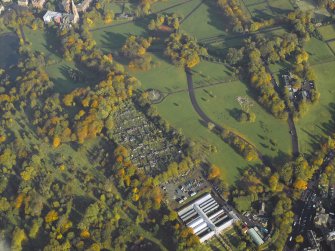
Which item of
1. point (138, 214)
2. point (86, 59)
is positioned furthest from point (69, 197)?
point (86, 59)

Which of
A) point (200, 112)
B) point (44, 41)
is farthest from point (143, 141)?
point (44, 41)

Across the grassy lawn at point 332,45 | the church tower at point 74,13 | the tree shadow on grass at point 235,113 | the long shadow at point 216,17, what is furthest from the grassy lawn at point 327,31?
the church tower at point 74,13

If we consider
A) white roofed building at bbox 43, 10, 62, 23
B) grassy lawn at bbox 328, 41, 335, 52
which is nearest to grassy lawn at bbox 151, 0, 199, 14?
white roofed building at bbox 43, 10, 62, 23

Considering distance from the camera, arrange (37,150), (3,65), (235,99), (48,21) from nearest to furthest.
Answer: (37,150), (235,99), (3,65), (48,21)

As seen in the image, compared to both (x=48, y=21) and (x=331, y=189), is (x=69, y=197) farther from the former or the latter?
(x=48, y=21)

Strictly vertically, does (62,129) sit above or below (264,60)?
above

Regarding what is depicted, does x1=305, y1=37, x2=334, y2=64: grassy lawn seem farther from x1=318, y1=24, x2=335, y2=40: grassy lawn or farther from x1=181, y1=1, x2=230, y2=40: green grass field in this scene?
x1=181, y1=1, x2=230, y2=40: green grass field

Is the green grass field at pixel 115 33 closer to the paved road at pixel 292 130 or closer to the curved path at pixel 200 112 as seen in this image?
the curved path at pixel 200 112
